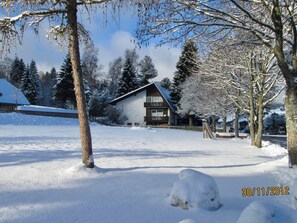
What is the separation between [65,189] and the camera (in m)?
5.07

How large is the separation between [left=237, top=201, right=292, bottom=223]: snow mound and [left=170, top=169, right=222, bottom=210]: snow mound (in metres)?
0.79

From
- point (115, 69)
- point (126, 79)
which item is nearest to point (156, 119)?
point (126, 79)

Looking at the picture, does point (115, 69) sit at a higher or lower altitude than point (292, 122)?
higher

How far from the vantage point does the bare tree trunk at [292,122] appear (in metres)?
7.18

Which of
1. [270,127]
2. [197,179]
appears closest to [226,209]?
[197,179]

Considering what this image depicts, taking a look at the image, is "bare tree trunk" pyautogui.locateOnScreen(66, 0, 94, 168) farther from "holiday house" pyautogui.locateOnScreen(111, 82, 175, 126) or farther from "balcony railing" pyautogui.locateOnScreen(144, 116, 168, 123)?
"balcony railing" pyautogui.locateOnScreen(144, 116, 168, 123)

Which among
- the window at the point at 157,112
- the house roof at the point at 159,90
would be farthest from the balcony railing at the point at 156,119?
the house roof at the point at 159,90

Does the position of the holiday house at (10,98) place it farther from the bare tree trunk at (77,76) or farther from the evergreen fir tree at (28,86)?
the bare tree trunk at (77,76)

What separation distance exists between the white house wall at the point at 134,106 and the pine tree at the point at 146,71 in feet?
42.8

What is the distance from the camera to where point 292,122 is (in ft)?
23.7

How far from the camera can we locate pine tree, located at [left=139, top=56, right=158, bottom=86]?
59.7m

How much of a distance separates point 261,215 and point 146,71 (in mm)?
57626

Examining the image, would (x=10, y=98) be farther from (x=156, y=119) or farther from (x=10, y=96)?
(x=156, y=119)

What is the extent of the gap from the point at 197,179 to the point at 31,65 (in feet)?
236
